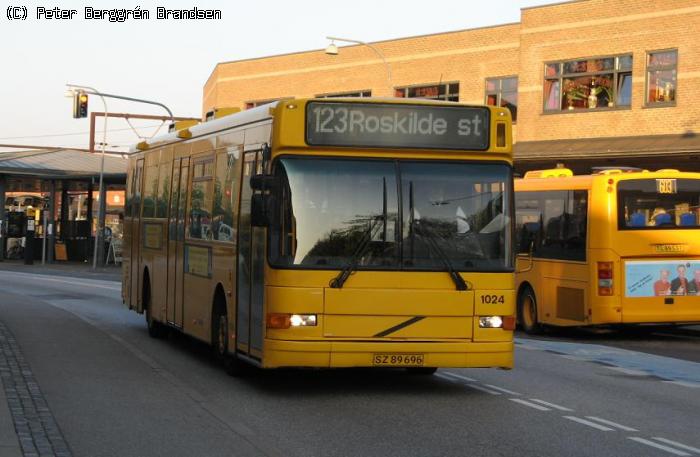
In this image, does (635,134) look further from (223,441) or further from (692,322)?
(223,441)

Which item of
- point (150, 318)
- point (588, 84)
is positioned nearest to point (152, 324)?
point (150, 318)

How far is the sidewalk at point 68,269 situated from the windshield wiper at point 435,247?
33496 mm

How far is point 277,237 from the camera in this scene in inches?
457

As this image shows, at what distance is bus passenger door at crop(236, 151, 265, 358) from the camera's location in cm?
1201

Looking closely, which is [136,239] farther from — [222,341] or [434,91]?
[434,91]

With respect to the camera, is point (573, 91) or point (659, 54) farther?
point (573, 91)

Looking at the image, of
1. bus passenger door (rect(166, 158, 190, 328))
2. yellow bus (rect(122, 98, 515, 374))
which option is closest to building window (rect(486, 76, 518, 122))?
bus passenger door (rect(166, 158, 190, 328))

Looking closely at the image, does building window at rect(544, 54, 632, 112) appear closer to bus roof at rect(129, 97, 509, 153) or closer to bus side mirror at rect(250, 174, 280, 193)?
bus roof at rect(129, 97, 509, 153)

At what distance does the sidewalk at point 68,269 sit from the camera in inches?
1832

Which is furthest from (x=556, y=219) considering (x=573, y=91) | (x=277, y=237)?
(x=573, y=91)

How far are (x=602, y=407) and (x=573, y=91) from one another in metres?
34.2

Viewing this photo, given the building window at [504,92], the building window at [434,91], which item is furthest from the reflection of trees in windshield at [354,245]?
the building window at [434,91]

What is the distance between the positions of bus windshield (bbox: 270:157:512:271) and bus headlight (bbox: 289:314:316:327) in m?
0.47

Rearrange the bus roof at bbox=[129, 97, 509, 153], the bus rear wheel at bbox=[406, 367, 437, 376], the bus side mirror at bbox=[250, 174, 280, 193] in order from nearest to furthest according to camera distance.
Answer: the bus side mirror at bbox=[250, 174, 280, 193] < the bus roof at bbox=[129, 97, 509, 153] < the bus rear wheel at bbox=[406, 367, 437, 376]
